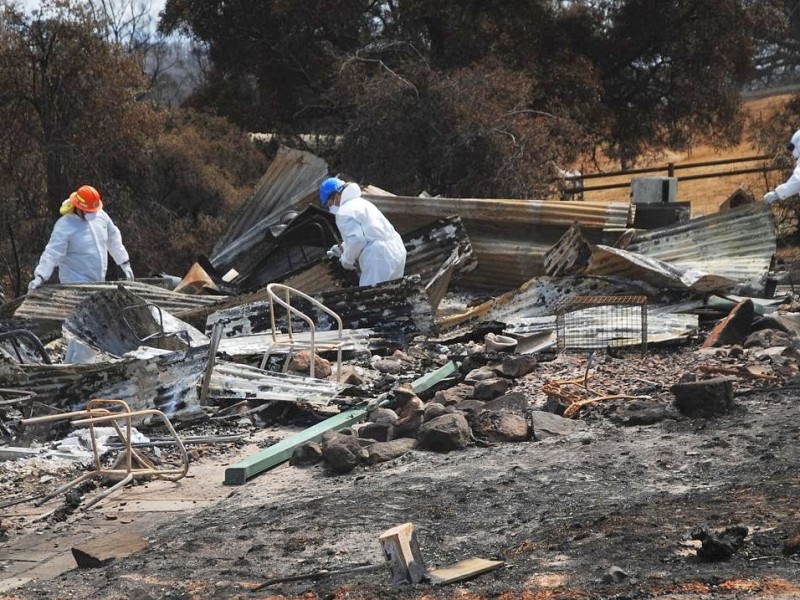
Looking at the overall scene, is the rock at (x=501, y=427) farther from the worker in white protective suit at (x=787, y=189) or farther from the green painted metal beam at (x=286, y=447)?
the worker in white protective suit at (x=787, y=189)

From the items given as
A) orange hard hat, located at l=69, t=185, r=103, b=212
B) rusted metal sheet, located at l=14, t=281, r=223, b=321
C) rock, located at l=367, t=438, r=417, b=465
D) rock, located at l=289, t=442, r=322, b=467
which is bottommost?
rock, located at l=289, t=442, r=322, b=467

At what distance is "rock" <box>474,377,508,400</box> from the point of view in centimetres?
782

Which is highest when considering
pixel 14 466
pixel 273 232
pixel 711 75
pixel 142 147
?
pixel 711 75

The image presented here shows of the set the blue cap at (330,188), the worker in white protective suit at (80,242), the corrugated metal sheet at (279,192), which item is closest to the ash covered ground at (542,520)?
the blue cap at (330,188)

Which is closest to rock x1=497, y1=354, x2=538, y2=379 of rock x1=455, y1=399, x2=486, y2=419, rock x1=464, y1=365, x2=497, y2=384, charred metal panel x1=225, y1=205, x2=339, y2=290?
rock x1=464, y1=365, x2=497, y2=384

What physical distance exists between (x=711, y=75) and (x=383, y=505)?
18691mm

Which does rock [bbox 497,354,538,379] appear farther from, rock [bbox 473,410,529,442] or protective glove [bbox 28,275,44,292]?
protective glove [bbox 28,275,44,292]

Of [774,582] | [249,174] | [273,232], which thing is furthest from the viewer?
[249,174]

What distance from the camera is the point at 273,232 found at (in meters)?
14.1

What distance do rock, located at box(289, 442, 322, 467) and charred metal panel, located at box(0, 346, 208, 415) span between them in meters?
1.34

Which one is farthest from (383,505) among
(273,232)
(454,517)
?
(273,232)

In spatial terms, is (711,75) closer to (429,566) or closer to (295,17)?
(295,17)

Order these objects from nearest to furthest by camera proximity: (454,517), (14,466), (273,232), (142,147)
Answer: (454,517)
(14,466)
(273,232)
(142,147)

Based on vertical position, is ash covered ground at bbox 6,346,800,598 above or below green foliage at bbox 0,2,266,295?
below
